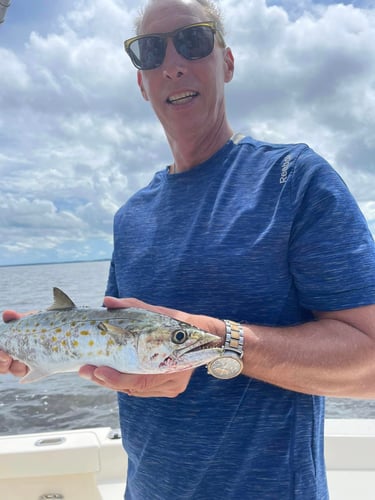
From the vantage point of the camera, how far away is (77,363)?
2033 mm

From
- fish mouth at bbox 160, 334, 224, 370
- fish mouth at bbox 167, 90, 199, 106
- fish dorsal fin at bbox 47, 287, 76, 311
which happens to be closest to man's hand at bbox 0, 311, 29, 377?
fish dorsal fin at bbox 47, 287, 76, 311

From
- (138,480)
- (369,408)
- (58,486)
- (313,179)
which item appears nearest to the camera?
(313,179)

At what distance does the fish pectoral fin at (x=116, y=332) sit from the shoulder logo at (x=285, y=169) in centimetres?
91

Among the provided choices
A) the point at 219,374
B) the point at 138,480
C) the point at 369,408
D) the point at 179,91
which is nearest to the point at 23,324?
the point at 138,480

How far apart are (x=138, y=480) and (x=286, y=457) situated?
702mm

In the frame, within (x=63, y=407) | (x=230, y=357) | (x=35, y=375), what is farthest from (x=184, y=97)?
(x=63, y=407)

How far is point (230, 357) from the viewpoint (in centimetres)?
159

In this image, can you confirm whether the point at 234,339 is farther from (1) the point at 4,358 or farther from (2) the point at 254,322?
(1) the point at 4,358

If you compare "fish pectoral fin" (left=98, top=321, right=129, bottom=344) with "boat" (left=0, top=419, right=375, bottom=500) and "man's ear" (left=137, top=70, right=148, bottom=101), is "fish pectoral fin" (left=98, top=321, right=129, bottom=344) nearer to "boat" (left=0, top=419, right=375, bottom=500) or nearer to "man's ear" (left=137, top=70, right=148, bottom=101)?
"man's ear" (left=137, top=70, right=148, bottom=101)

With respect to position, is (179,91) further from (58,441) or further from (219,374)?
(58,441)

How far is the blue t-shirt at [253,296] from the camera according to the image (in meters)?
1.67

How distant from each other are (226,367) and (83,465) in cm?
285

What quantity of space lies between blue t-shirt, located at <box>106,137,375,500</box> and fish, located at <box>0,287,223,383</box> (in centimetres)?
16

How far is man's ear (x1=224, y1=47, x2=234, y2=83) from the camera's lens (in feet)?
8.30
